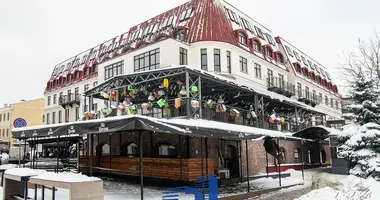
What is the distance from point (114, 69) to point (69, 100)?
1312 cm

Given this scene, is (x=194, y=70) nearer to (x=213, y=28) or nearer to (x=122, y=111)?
(x=122, y=111)

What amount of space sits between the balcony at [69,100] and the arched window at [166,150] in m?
23.2

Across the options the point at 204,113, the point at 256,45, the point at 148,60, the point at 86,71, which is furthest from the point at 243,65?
the point at 86,71

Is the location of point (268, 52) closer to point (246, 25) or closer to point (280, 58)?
point (280, 58)

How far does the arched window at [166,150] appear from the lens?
1730 cm

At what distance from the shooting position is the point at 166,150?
17.6 metres

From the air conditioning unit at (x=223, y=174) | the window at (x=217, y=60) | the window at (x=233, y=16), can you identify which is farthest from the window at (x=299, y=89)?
the air conditioning unit at (x=223, y=174)

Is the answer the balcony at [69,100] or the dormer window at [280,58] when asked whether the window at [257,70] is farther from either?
the balcony at [69,100]

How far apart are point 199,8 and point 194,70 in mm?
12066

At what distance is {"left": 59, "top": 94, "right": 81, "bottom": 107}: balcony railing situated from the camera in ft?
125

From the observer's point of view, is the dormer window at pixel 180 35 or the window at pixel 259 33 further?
the window at pixel 259 33

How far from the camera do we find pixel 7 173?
10250 millimetres

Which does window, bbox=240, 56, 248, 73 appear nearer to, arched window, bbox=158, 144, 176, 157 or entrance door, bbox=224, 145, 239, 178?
entrance door, bbox=224, 145, 239, 178

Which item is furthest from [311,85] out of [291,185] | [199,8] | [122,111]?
[122,111]
